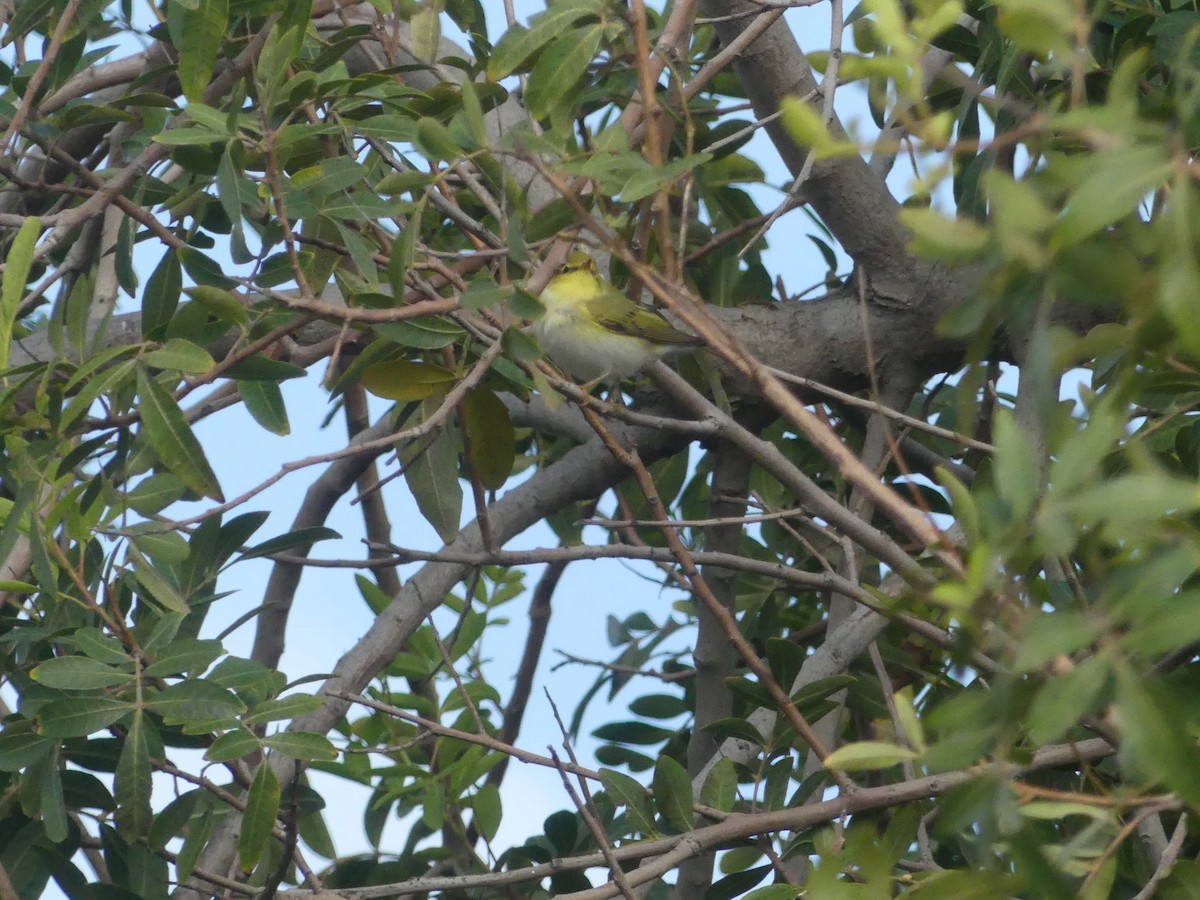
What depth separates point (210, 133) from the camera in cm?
194

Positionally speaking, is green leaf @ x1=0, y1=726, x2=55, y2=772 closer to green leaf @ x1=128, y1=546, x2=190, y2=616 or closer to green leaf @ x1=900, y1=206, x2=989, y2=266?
green leaf @ x1=128, y1=546, x2=190, y2=616

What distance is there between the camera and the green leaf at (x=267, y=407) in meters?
2.34

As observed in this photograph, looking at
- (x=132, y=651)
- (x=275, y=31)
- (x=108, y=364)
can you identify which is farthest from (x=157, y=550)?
(x=275, y=31)

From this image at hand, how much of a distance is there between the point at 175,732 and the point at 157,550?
394 millimetres

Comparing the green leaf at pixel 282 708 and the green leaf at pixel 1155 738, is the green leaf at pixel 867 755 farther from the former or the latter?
the green leaf at pixel 282 708

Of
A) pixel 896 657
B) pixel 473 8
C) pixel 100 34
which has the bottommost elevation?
pixel 896 657

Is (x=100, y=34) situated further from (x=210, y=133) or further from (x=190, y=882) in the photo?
Answer: (x=190, y=882)

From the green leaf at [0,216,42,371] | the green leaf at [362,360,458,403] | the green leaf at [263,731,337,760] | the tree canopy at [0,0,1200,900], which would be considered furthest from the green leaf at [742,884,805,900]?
the green leaf at [0,216,42,371]

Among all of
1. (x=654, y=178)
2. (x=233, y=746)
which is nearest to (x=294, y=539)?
(x=233, y=746)

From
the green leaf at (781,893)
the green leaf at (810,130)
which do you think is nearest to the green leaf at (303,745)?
the green leaf at (781,893)

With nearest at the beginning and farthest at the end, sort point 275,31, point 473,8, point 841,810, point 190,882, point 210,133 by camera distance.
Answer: point 841,810 < point 210,133 < point 275,31 < point 190,882 < point 473,8

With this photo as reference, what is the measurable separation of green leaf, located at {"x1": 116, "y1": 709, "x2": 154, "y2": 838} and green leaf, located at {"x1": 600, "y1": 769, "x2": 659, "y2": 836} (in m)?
0.77

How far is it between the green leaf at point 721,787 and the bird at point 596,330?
1.46 meters

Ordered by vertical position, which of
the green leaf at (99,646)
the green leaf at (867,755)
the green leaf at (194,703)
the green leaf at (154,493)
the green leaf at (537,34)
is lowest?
the green leaf at (867,755)
